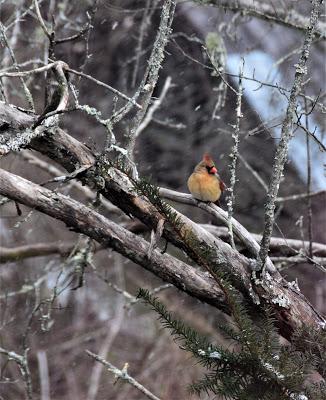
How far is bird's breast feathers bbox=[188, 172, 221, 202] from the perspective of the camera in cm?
361

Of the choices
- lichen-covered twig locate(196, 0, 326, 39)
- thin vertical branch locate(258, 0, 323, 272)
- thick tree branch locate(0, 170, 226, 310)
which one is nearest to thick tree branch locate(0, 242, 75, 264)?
lichen-covered twig locate(196, 0, 326, 39)

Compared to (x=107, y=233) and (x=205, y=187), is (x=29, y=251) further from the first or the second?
(x=107, y=233)

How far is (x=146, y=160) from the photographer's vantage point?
20.4 ft

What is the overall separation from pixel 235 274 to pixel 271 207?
1.44ft

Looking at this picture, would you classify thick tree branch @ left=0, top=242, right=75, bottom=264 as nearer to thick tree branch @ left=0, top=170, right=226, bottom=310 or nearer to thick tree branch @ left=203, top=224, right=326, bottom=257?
thick tree branch @ left=203, top=224, right=326, bottom=257

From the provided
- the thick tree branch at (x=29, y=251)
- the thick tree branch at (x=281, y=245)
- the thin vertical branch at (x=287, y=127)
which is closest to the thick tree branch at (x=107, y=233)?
the thin vertical branch at (x=287, y=127)

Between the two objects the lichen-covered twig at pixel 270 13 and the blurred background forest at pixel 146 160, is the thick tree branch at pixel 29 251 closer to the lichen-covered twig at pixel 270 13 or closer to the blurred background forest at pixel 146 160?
the blurred background forest at pixel 146 160

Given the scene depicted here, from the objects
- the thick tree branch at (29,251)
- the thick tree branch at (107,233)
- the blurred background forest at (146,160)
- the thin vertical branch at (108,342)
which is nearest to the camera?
the thick tree branch at (107,233)

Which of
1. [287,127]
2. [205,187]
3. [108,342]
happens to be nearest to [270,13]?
[205,187]

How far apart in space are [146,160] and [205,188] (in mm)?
2649

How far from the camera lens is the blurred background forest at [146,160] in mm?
5555

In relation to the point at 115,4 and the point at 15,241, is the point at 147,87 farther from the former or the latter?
the point at 15,241

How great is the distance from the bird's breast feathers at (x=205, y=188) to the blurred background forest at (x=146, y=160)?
156 cm

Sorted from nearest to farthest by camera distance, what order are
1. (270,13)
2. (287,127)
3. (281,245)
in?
(287,127)
(281,245)
(270,13)
